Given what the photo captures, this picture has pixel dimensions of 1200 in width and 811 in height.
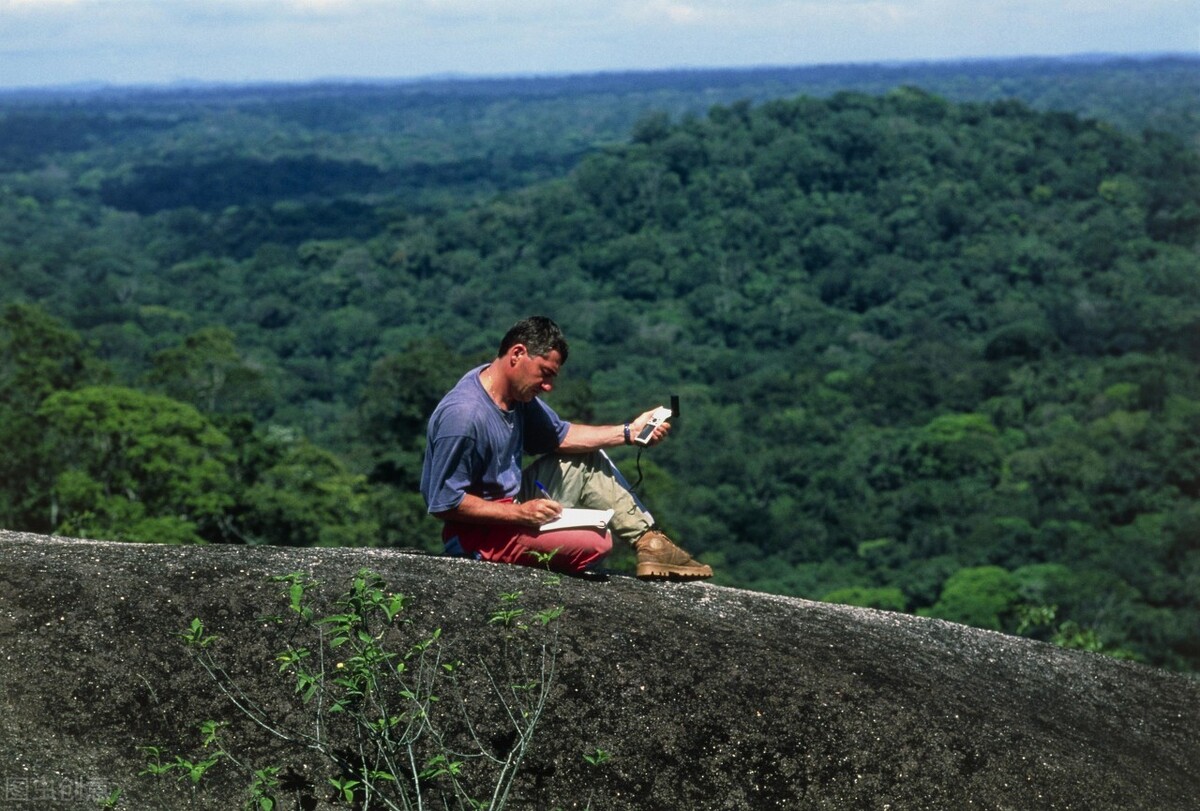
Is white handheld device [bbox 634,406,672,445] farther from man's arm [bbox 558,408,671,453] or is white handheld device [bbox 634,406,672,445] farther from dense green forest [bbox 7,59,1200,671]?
dense green forest [bbox 7,59,1200,671]

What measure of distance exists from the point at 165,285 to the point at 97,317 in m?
22.8

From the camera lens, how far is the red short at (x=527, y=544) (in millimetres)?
6895

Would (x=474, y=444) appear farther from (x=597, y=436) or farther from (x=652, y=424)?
(x=652, y=424)

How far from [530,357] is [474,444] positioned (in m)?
0.45

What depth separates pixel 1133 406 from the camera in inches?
2478

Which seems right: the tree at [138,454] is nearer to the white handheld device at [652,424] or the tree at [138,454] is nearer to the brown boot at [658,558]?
the brown boot at [658,558]

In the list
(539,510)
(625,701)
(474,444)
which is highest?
(474,444)

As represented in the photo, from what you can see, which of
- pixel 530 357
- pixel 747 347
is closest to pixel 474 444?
pixel 530 357

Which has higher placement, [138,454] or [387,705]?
[387,705]

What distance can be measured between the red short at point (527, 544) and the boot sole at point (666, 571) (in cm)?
26

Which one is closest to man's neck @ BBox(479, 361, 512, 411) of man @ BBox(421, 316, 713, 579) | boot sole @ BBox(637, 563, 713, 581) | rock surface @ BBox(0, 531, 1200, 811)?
man @ BBox(421, 316, 713, 579)

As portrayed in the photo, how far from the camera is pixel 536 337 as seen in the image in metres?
6.62

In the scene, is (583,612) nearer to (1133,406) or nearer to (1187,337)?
(1133,406)

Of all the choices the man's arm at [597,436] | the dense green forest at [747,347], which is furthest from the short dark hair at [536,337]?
the dense green forest at [747,347]
